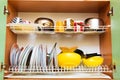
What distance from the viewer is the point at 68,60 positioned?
1.26m

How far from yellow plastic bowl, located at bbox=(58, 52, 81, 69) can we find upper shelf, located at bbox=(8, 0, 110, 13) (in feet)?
1.25

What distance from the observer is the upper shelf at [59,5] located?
1339 mm

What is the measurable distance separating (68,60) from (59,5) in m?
0.44

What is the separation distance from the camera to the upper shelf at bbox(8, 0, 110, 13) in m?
1.34

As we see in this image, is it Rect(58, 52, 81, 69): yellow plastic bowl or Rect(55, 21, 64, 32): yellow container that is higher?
Rect(55, 21, 64, 32): yellow container

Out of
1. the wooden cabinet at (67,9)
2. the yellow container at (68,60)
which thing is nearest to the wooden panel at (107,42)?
the wooden cabinet at (67,9)

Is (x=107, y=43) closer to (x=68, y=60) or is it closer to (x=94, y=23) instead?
(x=94, y=23)

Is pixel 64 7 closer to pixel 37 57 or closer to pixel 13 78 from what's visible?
pixel 37 57

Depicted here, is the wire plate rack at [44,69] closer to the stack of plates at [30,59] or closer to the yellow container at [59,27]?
the stack of plates at [30,59]

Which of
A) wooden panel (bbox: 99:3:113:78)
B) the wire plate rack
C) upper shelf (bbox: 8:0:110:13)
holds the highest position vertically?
upper shelf (bbox: 8:0:110:13)

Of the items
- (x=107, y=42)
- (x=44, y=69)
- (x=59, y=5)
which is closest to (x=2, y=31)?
(x=44, y=69)

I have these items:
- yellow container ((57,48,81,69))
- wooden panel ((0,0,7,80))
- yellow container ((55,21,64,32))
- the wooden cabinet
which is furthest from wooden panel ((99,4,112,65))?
wooden panel ((0,0,7,80))

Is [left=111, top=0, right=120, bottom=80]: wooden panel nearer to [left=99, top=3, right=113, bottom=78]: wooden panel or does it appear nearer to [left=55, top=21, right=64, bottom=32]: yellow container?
[left=99, top=3, right=113, bottom=78]: wooden panel

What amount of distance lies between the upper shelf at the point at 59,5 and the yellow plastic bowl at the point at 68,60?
382 mm
